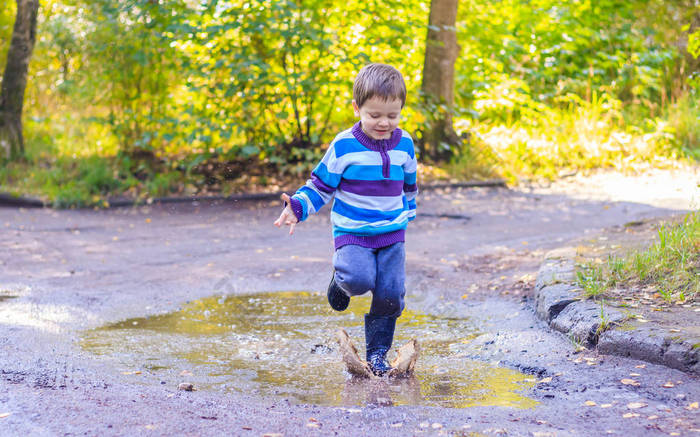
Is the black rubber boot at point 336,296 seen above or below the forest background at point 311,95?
below

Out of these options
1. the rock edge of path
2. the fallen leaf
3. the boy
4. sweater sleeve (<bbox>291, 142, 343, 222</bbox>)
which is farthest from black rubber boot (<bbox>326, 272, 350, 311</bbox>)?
the rock edge of path

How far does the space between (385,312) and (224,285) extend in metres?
2.57

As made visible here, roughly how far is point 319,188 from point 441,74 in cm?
867

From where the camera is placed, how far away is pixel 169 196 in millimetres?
11430

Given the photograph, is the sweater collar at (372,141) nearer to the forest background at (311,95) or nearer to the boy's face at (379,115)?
the boy's face at (379,115)

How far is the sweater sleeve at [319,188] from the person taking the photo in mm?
3900

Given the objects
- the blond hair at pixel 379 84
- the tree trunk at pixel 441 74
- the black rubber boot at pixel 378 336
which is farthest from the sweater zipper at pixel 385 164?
the tree trunk at pixel 441 74

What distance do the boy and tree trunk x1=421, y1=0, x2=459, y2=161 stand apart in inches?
317

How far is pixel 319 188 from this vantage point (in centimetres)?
396

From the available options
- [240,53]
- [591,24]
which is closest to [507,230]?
[240,53]

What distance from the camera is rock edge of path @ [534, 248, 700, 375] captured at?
142 inches

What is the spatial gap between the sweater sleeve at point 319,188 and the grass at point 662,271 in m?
1.85

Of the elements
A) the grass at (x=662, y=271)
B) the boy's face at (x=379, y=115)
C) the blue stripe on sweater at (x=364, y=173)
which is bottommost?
the grass at (x=662, y=271)

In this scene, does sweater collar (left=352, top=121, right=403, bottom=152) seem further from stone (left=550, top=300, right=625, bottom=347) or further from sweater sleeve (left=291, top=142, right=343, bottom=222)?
stone (left=550, top=300, right=625, bottom=347)
